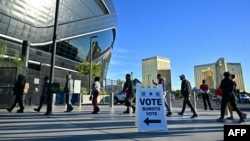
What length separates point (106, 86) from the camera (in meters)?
35.7

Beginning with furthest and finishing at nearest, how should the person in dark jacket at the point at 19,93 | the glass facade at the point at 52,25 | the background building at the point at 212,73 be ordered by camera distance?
the background building at the point at 212,73 < the glass facade at the point at 52,25 < the person in dark jacket at the point at 19,93

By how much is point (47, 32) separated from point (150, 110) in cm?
4152

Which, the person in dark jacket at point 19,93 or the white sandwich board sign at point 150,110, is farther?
the person in dark jacket at point 19,93

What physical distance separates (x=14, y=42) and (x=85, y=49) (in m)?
23.8

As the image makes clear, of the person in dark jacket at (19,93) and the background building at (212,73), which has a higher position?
the background building at (212,73)

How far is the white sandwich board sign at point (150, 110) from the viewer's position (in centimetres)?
584

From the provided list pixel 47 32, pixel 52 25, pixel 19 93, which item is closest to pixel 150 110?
pixel 19 93

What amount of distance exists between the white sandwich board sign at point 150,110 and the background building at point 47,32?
16.3 m

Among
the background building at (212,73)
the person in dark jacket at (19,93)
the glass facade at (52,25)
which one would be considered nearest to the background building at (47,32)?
the glass facade at (52,25)

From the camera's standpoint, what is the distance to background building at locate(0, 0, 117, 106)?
114 feet

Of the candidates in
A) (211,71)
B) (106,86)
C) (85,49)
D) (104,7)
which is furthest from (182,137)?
(211,71)

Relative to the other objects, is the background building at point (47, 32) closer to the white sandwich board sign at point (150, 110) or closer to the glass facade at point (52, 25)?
the glass facade at point (52, 25)

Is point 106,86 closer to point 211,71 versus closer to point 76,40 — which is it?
point 76,40

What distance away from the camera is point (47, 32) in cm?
4378
